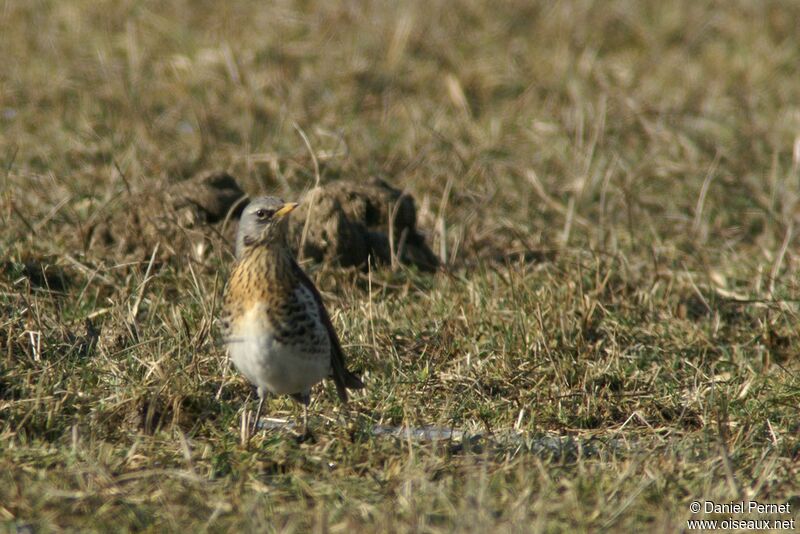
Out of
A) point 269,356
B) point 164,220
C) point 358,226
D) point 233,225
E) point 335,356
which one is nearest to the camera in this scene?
point 269,356

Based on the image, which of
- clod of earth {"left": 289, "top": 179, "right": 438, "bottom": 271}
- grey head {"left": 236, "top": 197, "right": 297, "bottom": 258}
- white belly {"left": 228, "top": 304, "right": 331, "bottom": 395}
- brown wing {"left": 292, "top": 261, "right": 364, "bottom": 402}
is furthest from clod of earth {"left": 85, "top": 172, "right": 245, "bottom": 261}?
white belly {"left": 228, "top": 304, "right": 331, "bottom": 395}

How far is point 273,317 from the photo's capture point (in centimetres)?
497

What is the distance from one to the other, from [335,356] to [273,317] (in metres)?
0.44

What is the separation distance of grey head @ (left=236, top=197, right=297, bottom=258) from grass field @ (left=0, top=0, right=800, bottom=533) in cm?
67

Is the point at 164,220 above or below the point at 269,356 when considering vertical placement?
below

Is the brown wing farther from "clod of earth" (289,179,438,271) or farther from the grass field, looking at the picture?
"clod of earth" (289,179,438,271)

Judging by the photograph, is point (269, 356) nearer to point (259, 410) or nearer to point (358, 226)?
point (259, 410)

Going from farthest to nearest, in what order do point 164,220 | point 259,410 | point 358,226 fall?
point 358,226 → point 164,220 → point 259,410

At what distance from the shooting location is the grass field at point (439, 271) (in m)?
4.61

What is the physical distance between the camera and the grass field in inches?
181

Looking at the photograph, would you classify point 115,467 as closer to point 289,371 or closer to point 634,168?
point 289,371

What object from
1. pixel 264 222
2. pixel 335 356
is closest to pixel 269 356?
pixel 335 356

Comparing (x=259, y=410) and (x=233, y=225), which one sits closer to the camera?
(x=259, y=410)

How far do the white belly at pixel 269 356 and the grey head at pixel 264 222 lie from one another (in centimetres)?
37
